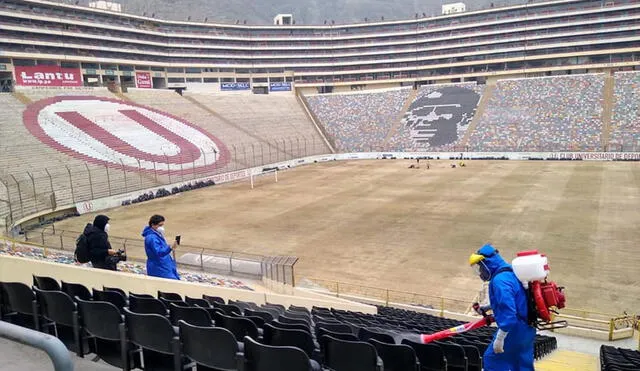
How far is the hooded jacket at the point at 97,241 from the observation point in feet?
33.5

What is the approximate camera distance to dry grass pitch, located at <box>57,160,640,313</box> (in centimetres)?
1977

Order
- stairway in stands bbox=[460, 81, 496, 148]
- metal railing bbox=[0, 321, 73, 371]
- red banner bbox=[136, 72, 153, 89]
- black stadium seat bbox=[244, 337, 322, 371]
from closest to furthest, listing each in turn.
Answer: metal railing bbox=[0, 321, 73, 371], black stadium seat bbox=[244, 337, 322, 371], stairway in stands bbox=[460, 81, 496, 148], red banner bbox=[136, 72, 153, 89]

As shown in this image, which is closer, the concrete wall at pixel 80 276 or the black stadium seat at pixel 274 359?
the black stadium seat at pixel 274 359

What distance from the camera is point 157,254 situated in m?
9.83

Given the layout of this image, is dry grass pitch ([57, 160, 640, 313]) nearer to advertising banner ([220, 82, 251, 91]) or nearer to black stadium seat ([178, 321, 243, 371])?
black stadium seat ([178, 321, 243, 371])

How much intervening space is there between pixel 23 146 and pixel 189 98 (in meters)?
33.0

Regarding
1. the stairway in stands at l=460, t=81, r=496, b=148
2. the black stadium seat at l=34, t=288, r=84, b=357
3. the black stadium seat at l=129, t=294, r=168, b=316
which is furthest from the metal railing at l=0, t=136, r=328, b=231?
the black stadium seat at l=129, t=294, r=168, b=316

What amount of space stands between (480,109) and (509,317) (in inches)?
2869

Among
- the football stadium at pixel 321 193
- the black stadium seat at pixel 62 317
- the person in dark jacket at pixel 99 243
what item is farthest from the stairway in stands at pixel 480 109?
the black stadium seat at pixel 62 317

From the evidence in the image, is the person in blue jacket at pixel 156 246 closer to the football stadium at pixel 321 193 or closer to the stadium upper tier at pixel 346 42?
the football stadium at pixel 321 193

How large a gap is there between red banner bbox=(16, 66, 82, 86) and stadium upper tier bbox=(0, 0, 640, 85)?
9799mm

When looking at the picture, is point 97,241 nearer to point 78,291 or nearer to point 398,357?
point 78,291

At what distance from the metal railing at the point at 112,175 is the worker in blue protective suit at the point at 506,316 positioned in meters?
29.6

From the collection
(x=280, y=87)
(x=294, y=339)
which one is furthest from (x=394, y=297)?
(x=280, y=87)
